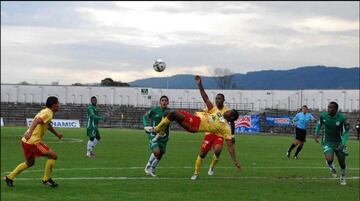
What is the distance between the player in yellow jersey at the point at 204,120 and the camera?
52.2 ft

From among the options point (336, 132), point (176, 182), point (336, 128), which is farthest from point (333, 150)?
point (176, 182)

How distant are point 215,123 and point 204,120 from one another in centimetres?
75

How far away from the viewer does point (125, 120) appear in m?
83.4

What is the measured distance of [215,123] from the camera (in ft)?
57.3

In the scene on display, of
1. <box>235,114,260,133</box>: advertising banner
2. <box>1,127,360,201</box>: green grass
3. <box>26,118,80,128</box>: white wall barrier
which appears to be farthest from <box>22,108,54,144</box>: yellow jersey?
<box>235,114,260,133</box>: advertising banner

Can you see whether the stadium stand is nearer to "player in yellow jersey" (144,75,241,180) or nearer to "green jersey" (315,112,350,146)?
"green jersey" (315,112,350,146)

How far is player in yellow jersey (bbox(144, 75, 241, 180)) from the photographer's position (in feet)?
52.2

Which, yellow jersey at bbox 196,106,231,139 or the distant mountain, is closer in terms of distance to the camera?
yellow jersey at bbox 196,106,231,139

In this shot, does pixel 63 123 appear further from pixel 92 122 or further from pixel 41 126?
pixel 41 126

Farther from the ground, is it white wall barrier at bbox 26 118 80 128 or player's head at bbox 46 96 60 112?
player's head at bbox 46 96 60 112

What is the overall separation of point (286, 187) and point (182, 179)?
9.91ft

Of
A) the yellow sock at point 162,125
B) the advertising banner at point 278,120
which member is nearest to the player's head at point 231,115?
the yellow sock at point 162,125

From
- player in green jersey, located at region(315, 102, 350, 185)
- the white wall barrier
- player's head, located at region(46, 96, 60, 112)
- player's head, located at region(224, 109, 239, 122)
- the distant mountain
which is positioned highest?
the distant mountain

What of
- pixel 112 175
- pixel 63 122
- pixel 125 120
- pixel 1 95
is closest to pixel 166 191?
pixel 112 175
